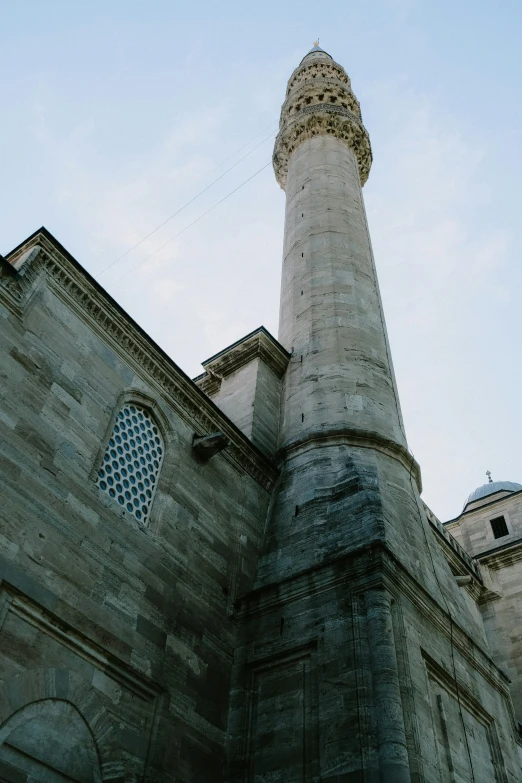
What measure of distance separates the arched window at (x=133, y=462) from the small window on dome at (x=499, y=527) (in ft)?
37.4

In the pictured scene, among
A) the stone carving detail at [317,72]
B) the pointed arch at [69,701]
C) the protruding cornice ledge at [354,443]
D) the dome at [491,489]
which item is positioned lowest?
the pointed arch at [69,701]

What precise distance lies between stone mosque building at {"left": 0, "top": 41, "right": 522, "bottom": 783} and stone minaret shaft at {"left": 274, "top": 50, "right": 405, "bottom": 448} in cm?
10

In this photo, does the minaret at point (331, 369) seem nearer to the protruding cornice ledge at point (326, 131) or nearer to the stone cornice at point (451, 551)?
the protruding cornice ledge at point (326, 131)

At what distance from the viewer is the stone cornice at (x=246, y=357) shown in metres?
13.1

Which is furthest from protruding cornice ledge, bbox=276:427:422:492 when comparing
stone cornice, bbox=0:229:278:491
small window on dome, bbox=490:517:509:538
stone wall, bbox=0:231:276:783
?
small window on dome, bbox=490:517:509:538

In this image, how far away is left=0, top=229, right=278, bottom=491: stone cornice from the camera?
8.58 m

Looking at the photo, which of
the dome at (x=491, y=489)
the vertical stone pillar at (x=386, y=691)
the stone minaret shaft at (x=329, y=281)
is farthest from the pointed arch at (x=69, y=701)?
the dome at (x=491, y=489)

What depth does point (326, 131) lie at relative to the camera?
20.0 metres

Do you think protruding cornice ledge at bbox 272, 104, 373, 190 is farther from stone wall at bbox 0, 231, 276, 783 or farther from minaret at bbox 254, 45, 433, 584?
stone wall at bbox 0, 231, 276, 783

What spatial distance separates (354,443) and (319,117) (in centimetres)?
1223

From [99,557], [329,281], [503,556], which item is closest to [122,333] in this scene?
[99,557]

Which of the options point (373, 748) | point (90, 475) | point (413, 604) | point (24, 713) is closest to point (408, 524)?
point (413, 604)

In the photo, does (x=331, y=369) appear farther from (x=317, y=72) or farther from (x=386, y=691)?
(x=317, y=72)

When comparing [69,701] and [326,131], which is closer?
[69,701]
